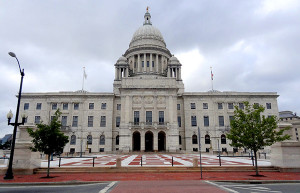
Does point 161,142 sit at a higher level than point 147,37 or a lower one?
lower

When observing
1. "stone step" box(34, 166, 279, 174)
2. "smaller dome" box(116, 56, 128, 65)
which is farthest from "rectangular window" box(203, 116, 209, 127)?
"stone step" box(34, 166, 279, 174)

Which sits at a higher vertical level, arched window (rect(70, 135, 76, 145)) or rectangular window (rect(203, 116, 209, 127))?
rectangular window (rect(203, 116, 209, 127))

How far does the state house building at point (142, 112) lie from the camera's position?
2147 inches

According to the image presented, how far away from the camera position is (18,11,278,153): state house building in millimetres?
54531

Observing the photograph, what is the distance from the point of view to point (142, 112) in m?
54.5

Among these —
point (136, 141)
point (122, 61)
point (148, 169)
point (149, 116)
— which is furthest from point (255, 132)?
point (122, 61)

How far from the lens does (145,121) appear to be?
177 ft

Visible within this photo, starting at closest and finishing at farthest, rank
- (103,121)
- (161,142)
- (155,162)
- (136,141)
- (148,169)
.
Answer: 1. (148,169)
2. (155,162)
3. (136,141)
4. (161,142)
5. (103,121)

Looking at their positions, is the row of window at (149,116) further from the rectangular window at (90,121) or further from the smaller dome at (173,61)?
the smaller dome at (173,61)

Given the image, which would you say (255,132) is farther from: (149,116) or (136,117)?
(136,117)

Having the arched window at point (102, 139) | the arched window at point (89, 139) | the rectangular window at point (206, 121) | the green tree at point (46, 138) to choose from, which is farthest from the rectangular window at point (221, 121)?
the green tree at point (46, 138)

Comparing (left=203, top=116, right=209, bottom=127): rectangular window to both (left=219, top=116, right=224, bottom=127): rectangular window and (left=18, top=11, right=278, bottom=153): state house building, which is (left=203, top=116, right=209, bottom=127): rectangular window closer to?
(left=18, top=11, right=278, bottom=153): state house building

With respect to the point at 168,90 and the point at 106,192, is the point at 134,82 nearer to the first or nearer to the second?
the point at 168,90

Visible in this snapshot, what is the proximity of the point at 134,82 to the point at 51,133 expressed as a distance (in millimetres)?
41169
